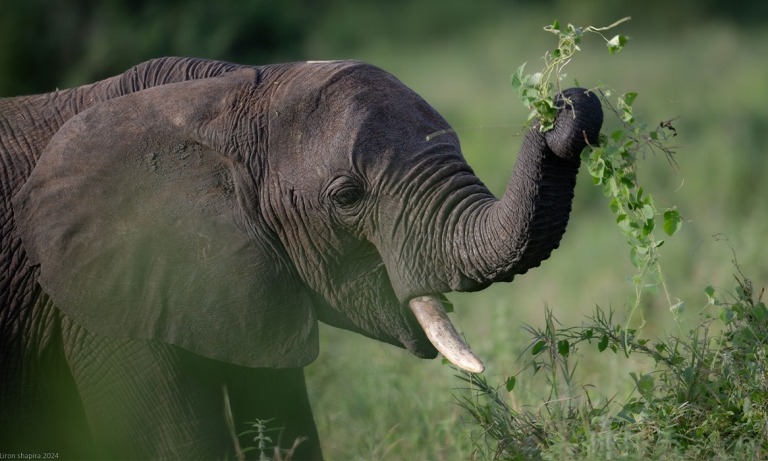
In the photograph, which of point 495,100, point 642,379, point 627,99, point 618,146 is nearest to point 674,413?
point 642,379

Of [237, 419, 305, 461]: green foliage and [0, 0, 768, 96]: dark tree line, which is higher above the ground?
[0, 0, 768, 96]: dark tree line

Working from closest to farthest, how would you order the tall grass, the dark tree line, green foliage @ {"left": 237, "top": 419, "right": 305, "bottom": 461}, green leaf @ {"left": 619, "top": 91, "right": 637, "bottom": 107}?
green leaf @ {"left": 619, "top": 91, "right": 637, "bottom": 107}, green foliage @ {"left": 237, "top": 419, "right": 305, "bottom": 461}, the tall grass, the dark tree line

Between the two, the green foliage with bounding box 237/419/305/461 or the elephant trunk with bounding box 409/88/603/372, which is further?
the green foliage with bounding box 237/419/305/461

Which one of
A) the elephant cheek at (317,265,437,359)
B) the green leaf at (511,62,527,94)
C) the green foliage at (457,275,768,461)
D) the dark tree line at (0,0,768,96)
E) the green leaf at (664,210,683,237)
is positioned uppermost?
the dark tree line at (0,0,768,96)

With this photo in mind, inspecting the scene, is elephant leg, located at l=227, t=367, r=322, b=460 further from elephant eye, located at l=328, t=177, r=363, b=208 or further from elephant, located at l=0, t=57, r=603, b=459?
elephant eye, located at l=328, t=177, r=363, b=208

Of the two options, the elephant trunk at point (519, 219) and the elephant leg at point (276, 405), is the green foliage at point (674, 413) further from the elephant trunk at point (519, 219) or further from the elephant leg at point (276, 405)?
the elephant leg at point (276, 405)

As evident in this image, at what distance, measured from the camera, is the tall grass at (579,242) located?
622 cm

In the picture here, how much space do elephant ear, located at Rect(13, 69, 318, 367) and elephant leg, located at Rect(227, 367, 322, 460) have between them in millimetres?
259

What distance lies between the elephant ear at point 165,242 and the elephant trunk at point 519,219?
53cm

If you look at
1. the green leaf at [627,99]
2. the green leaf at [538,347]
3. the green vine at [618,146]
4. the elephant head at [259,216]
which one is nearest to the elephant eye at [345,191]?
the elephant head at [259,216]

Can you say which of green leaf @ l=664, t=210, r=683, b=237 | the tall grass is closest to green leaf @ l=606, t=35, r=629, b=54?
the tall grass

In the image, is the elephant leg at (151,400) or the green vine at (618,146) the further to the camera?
the elephant leg at (151,400)

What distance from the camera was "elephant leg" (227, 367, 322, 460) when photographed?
4.72m

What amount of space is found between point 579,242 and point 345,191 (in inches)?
254
